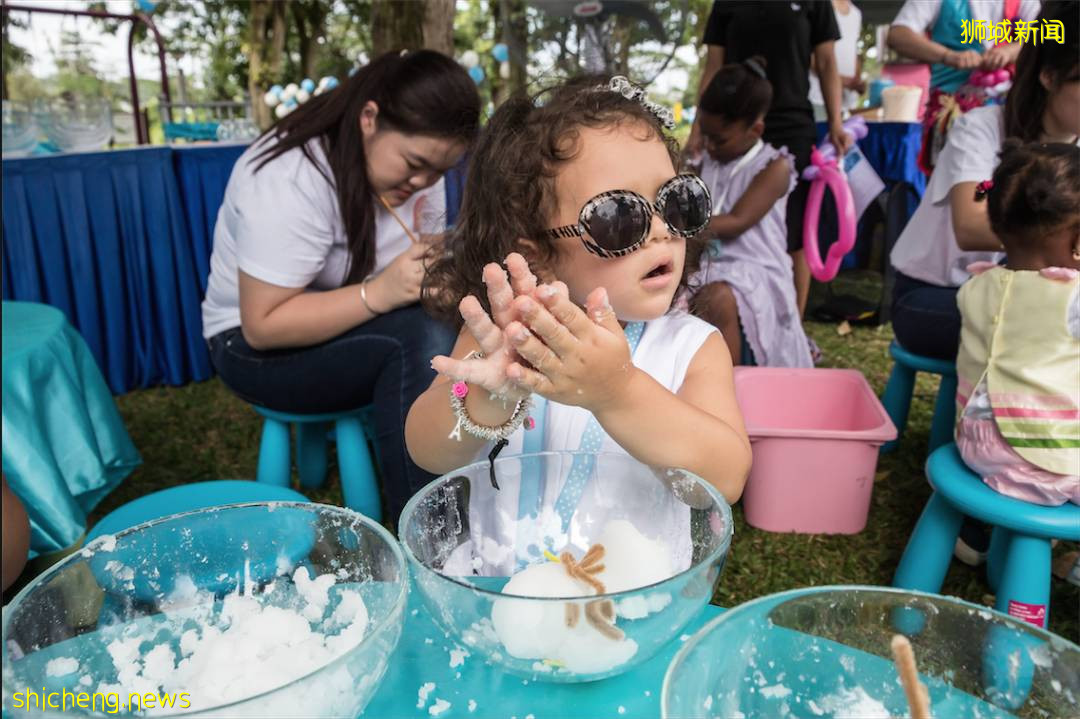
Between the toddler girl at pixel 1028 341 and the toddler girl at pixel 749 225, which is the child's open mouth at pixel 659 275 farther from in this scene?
the toddler girl at pixel 749 225

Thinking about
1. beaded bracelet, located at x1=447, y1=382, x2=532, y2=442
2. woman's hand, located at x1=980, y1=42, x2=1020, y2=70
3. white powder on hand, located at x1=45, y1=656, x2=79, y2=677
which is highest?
woman's hand, located at x1=980, y1=42, x2=1020, y2=70

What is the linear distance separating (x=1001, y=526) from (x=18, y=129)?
3.77 m

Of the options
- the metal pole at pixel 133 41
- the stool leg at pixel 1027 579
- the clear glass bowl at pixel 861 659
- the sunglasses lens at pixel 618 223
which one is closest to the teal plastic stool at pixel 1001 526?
the stool leg at pixel 1027 579

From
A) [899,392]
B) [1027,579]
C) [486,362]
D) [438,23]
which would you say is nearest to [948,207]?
[899,392]

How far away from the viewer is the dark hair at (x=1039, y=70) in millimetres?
2035

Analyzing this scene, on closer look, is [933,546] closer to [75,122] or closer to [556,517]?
[556,517]

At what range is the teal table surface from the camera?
2.01ft

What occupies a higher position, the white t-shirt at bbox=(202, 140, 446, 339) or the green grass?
the white t-shirt at bbox=(202, 140, 446, 339)

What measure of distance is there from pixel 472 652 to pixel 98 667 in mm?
303

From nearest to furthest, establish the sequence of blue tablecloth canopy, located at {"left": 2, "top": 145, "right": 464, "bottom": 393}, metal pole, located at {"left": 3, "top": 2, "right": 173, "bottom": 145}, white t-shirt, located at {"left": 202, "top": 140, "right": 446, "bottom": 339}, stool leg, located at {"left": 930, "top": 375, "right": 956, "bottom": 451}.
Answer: white t-shirt, located at {"left": 202, "top": 140, "right": 446, "bottom": 339} → stool leg, located at {"left": 930, "top": 375, "right": 956, "bottom": 451} → blue tablecloth canopy, located at {"left": 2, "top": 145, "right": 464, "bottom": 393} → metal pole, located at {"left": 3, "top": 2, "right": 173, "bottom": 145}

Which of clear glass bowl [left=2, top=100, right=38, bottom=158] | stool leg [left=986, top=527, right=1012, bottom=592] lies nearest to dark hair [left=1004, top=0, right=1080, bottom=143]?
stool leg [left=986, top=527, right=1012, bottom=592]

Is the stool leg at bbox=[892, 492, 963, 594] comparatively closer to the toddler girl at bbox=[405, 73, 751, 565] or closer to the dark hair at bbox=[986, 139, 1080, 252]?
the dark hair at bbox=[986, 139, 1080, 252]

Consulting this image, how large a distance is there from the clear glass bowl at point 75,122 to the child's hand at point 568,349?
3.41 metres

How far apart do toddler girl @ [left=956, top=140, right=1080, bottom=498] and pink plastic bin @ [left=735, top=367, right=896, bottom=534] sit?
1.27 ft
